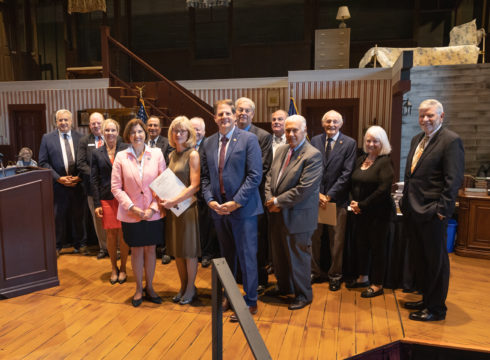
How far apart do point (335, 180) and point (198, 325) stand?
159cm

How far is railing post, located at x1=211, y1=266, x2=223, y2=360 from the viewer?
1.70 metres

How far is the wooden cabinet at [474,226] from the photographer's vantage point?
4.11 meters

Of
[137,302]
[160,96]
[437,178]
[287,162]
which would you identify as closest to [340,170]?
[287,162]

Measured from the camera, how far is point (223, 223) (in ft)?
9.18

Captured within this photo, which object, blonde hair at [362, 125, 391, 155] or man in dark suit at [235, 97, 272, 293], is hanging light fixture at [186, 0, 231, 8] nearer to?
man in dark suit at [235, 97, 272, 293]

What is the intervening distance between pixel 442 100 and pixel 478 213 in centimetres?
197

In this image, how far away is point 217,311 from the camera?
1.72 meters

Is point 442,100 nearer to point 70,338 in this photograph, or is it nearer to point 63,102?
point 70,338

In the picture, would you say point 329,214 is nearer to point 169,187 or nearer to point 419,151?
point 419,151

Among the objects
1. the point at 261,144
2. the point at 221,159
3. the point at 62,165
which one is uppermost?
the point at 261,144

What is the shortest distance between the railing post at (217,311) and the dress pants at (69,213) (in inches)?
120

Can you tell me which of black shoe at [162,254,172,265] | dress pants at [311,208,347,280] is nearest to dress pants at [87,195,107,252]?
black shoe at [162,254,172,265]

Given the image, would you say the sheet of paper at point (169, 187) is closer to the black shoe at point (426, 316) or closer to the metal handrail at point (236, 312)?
the metal handrail at point (236, 312)

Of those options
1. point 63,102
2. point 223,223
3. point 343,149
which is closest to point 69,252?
point 223,223
